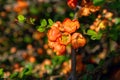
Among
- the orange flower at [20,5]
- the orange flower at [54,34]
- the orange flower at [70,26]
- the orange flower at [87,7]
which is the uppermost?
the orange flower at [20,5]

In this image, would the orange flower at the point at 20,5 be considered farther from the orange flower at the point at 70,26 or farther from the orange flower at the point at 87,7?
the orange flower at the point at 70,26

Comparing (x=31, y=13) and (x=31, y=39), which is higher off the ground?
(x=31, y=13)

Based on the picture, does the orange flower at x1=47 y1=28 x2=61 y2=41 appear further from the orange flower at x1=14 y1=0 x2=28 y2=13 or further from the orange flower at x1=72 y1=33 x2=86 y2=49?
the orange flower at x1=14 y1=0 x2=28 y2=13

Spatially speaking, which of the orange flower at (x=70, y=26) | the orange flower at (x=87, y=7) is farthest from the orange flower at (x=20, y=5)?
the orange flower at (x=70, y=26)

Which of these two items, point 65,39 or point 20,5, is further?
point 20,5

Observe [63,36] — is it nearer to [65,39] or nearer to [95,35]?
[65,39]

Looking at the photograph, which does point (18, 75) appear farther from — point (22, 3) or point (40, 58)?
point (22, 3)

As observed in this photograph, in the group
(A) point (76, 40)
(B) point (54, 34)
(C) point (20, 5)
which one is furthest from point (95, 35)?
(C) point (20, 5)

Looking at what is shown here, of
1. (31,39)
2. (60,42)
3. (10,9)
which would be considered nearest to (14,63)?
(31,39)
